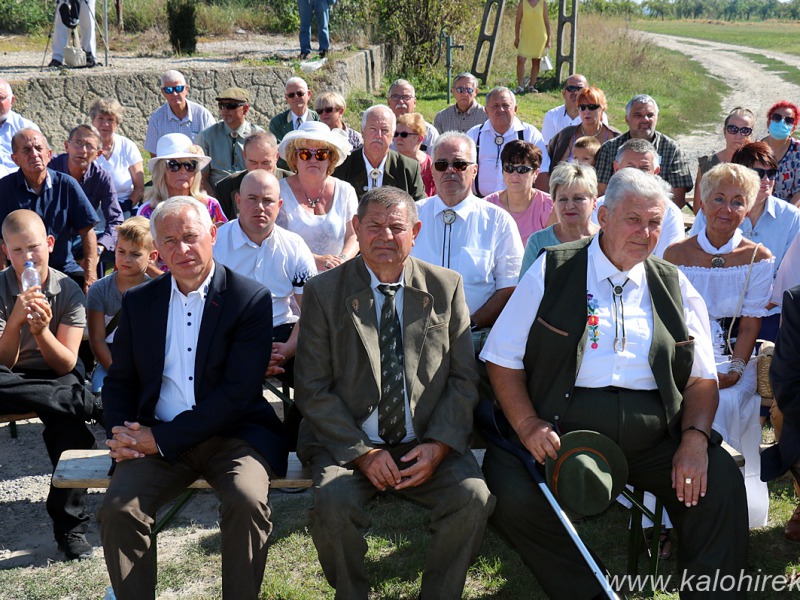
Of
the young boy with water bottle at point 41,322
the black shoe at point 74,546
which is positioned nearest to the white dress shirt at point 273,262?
the young boy with water bottle at point 41,322

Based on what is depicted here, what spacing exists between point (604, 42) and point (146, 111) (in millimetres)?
16221

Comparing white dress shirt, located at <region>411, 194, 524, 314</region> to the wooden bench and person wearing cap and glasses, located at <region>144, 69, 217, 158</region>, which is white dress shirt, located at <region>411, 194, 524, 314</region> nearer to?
the wooden bench

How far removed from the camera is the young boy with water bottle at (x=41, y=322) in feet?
14.2

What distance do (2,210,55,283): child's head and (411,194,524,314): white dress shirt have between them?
6.70ft

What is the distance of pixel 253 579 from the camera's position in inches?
132

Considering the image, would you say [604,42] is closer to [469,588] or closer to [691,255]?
[691,255]

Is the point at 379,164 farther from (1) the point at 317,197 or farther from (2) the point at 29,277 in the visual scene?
(2) the point at 29,277

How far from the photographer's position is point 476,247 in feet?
16.1

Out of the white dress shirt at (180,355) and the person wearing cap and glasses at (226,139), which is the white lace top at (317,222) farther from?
the person wearing cap and glasses at (226,139)

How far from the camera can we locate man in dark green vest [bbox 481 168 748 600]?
3445 millimetres

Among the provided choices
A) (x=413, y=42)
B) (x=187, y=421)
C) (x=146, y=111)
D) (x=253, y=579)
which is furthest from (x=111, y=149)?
(x=413, y=42)

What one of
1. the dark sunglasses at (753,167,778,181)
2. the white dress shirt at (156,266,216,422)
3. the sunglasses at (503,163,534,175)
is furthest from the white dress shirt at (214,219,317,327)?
the dark sunglasses at (753,167,778,181)

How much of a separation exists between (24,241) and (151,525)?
184 centimetres

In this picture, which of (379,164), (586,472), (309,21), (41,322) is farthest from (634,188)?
(309,21)
